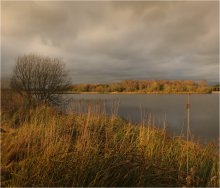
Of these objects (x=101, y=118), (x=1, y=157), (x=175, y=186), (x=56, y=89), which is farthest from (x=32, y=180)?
(x=56, y=89)

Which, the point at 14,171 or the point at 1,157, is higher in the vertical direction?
the point at 1,157

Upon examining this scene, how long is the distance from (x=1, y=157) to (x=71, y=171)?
90cm

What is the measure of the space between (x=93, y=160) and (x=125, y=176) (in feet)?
1.72

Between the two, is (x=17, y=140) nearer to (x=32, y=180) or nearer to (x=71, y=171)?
(x=32, y=180)

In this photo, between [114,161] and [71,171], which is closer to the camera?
[71,171]

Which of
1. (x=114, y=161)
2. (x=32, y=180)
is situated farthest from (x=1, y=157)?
(x=114, y=161)

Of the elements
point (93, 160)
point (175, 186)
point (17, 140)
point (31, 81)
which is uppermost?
point (31, 81)

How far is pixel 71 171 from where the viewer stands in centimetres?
302

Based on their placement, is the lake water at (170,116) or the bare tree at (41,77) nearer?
the lake water at (170,116)

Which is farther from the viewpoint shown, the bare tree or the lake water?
the bare tree

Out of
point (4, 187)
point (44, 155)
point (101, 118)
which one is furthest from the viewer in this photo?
point (101, 118)

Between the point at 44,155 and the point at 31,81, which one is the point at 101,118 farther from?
the point at 31,81

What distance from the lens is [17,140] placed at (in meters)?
→ 3.33

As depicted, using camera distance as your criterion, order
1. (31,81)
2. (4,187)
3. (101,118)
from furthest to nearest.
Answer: (31,81) → (101,118) → (4,187)
